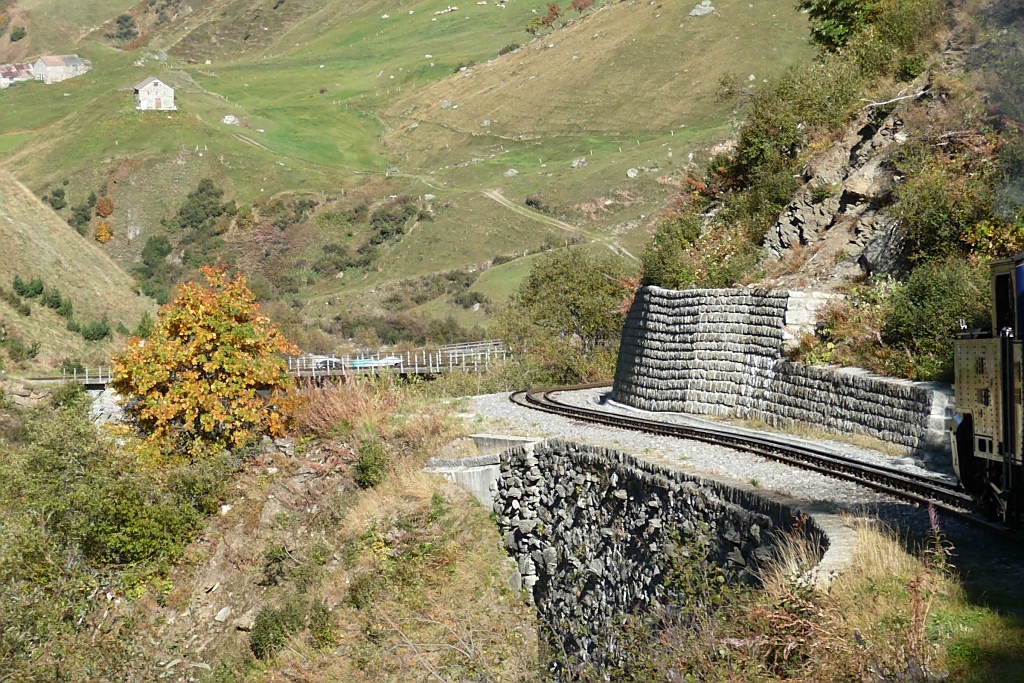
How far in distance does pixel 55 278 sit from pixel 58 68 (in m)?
126

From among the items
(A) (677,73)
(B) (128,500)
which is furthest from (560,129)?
(B) (128,500)

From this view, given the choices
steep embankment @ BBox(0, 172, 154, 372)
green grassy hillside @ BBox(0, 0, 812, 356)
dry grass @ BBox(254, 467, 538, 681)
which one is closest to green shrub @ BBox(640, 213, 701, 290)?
dry grass @ BBox(254, 467, 538, 681)

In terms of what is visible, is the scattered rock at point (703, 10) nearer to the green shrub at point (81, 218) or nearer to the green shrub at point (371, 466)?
the green shrub at point (81, 218)

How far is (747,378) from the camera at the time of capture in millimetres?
20531

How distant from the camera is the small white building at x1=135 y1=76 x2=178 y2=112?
137 metres

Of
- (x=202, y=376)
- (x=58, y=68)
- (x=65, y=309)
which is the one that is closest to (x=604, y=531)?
(x=202, y=376)

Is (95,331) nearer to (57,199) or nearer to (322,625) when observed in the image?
(322,625)

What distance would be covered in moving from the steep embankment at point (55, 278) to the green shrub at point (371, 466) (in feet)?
128

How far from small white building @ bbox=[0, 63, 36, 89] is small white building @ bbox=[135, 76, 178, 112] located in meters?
51.8

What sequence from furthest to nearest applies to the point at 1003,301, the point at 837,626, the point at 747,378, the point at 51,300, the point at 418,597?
the point at 51,300, the point at 747,378, the point at 418,597, the point at 1003,301, the point at 837,626

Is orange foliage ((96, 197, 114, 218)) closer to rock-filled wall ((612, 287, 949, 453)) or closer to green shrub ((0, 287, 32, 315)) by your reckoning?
green shrub ((0, 287, 32, 315))

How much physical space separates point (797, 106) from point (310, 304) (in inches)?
2469

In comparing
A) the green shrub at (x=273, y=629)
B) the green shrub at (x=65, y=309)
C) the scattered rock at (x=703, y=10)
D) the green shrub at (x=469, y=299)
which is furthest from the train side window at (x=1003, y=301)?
the scattered rock at (x=703, y=10)

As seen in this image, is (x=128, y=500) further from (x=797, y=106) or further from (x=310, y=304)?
(x=310, y=304)
